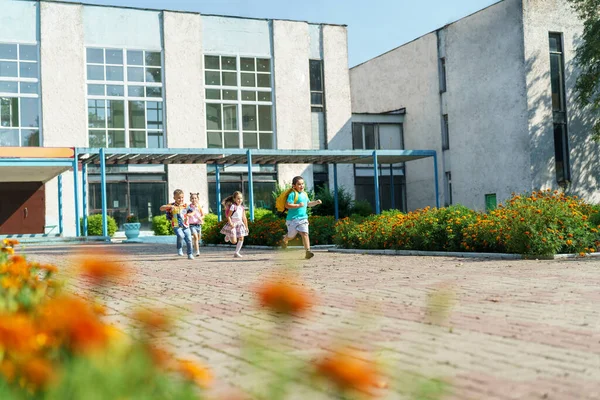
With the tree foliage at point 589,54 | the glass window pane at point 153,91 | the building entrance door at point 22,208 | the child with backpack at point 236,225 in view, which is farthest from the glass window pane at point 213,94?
the child with backpack at point 236,225

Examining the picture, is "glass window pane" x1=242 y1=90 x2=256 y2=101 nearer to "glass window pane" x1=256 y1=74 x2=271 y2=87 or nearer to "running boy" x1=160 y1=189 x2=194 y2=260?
Answer: "glass window pane" x1=256 y1=74 x2=271 y2=87

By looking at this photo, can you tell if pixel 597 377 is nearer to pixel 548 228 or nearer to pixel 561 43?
pixel 548 228

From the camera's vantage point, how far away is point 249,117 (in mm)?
Result: 38031

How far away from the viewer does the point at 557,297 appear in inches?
307

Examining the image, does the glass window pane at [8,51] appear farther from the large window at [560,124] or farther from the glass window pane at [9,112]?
the large window at [560,124]

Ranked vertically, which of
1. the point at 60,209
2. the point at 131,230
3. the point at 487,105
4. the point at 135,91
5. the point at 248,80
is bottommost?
the point at 131,230

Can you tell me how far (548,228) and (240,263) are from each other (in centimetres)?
584

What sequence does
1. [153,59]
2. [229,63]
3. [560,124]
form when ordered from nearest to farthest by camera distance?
[560,124]
[153,59]
[229,63]

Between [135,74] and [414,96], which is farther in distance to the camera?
[414,96]

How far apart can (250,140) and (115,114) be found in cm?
677

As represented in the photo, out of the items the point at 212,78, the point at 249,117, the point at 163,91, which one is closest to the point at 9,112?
the point at 163,91

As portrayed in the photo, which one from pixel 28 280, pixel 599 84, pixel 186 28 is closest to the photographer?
pixel 28 280

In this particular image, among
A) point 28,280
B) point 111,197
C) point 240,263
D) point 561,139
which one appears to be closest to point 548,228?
point 240,263

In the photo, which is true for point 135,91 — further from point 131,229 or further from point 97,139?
point 131,229
